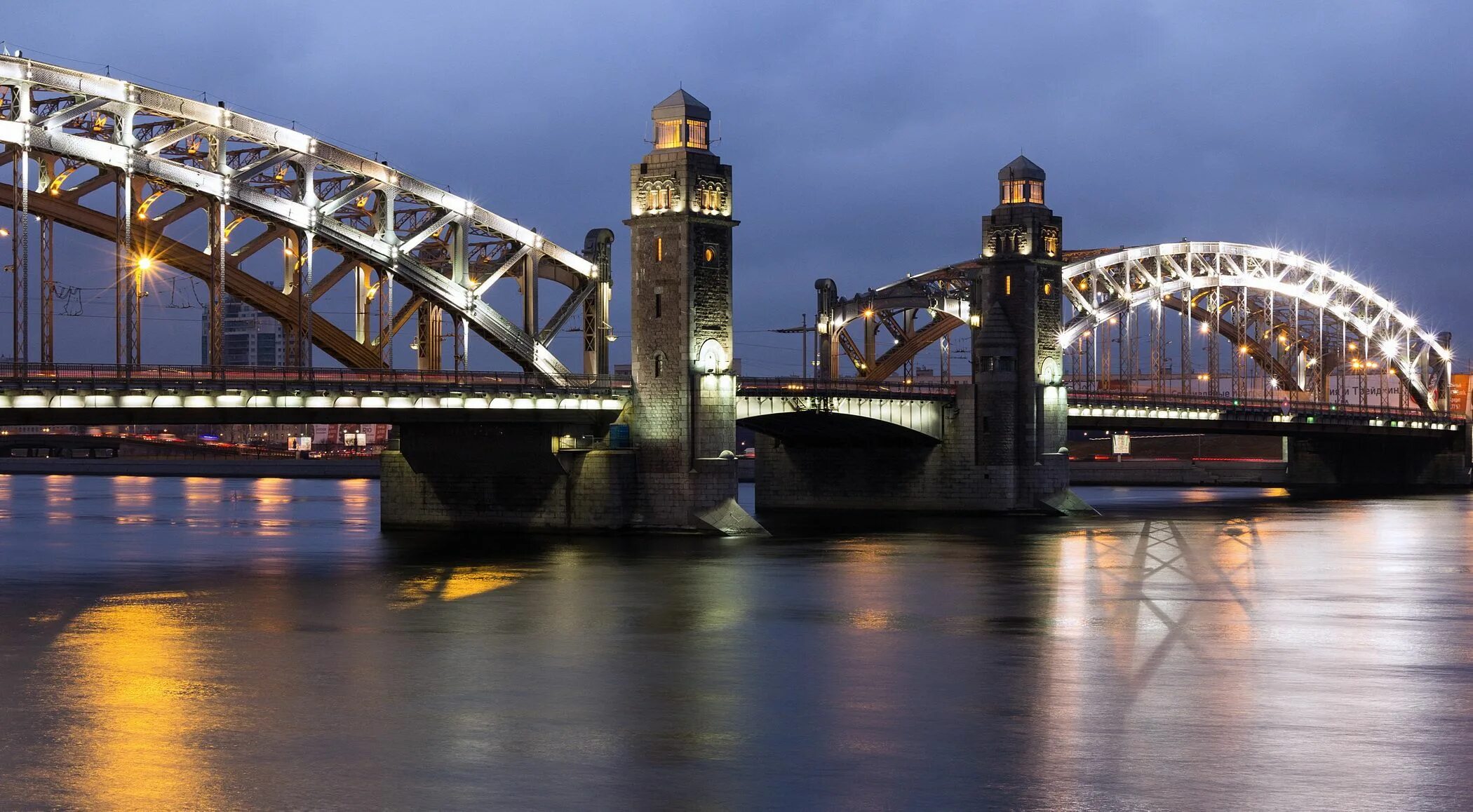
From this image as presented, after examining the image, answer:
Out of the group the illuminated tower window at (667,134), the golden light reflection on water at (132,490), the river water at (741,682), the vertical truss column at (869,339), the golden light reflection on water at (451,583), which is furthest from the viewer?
the golden light reflection on water at (132,490)

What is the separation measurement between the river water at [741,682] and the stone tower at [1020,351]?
28.1m

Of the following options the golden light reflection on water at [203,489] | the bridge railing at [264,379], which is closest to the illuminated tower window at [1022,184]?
the bridge railing at [264,379]

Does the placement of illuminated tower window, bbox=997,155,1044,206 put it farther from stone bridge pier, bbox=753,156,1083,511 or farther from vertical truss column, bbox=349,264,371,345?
vertical truss column, bbox=349,264,371,345

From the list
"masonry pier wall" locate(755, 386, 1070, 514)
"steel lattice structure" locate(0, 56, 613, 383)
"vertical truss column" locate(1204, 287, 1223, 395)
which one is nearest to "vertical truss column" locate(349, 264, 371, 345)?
"steel lattice structure" locate(0, 56, 613, 383)

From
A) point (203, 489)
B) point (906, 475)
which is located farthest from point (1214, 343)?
point (203, 489)

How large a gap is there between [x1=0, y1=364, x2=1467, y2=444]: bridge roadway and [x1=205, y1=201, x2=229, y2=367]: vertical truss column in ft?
3.19

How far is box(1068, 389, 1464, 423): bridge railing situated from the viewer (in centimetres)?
10019

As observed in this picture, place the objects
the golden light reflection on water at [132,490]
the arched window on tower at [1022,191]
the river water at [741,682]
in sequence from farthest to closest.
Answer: the golden light reflection on water at [132,490] < the arched window on tower at [1022,191] < the river water at [741,682]

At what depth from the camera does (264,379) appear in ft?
199

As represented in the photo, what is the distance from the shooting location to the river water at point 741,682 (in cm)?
1933

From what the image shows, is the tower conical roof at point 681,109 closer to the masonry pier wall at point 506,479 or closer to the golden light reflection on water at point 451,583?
the masonry pier wall at point 506,479

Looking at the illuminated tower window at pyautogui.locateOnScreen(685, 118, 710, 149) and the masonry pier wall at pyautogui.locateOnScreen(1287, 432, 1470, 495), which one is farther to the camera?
the masonry pier wall at pyautogui.locateOnScreen(1287, 432, 1470, 495)

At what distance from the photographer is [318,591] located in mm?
44094

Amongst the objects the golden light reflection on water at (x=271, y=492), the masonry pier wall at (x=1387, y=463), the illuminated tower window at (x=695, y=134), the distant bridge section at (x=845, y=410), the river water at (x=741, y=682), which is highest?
the illuminated tower window at (x=695, y=134)
